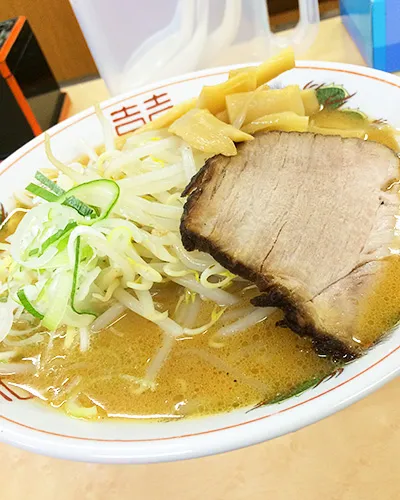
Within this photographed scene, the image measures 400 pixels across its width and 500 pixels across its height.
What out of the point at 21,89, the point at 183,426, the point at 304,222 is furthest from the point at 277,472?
the point at 21,89

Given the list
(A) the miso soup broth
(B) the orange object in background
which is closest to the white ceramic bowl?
(A) the miso soup broth

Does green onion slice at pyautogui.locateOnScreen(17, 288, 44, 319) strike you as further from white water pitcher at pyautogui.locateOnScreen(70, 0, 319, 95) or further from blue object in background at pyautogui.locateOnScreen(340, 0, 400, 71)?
blue object in background at pyautogui.locateOnScreen(340, 0, 400, 71)

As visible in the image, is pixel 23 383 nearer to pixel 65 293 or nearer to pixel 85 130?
pixel 65 293

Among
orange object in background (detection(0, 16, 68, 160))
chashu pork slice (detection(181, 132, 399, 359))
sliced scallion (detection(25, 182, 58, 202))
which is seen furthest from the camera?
orange object in background (detection(0, 16, 68, 160))

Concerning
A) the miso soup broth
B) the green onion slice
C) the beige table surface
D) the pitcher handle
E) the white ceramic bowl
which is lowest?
the beige table surface

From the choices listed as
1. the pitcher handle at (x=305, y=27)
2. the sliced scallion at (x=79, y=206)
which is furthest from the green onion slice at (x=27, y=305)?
the pitcher handle at (x=305, y=27)

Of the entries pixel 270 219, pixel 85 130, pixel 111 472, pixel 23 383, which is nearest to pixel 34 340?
pixel 23 383

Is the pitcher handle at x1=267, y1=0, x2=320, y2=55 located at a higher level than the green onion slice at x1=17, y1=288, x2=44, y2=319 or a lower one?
higher
